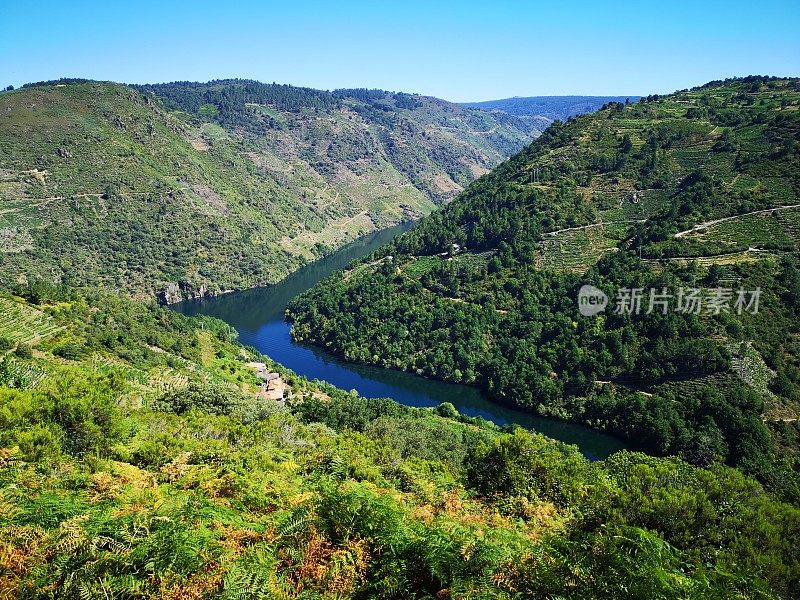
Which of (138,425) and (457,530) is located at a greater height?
(457,530)

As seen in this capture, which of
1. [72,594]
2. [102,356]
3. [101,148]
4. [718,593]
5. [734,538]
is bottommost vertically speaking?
[102,356]

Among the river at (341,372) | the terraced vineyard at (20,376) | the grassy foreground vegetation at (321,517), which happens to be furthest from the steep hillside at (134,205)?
the grassy foreground vegetation at (321,517)

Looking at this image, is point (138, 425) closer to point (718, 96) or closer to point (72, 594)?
point (72, 594)

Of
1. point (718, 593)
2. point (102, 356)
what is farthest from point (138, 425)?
point (102, 356)
